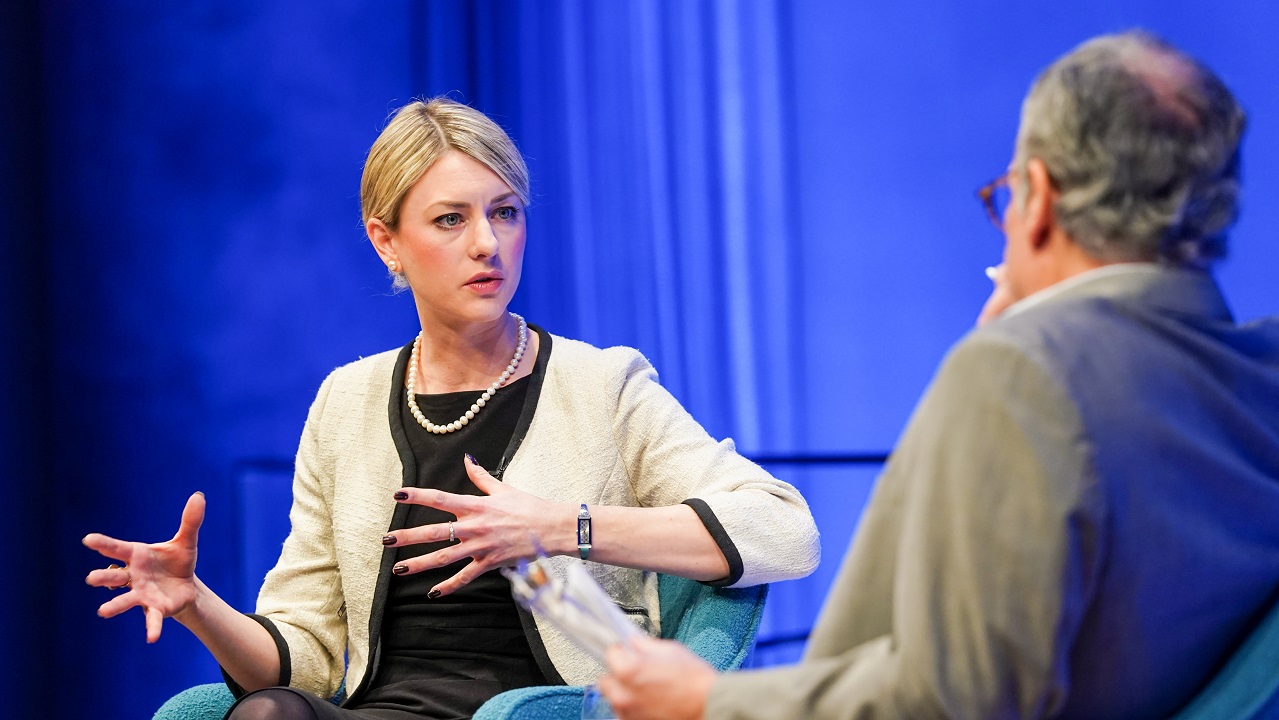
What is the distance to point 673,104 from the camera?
341 centimetres

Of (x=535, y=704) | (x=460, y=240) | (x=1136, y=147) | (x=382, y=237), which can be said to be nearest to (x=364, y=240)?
(x=382, y=237)

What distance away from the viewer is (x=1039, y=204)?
1034mm

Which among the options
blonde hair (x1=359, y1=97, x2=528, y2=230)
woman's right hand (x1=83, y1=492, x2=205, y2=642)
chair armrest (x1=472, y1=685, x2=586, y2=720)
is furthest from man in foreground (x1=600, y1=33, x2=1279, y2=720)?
blonde hair (x1=359, y1=97, x2=528, y2=230)

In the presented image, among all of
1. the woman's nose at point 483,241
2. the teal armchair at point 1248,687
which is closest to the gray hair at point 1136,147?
the teal armchair at point 1248,687

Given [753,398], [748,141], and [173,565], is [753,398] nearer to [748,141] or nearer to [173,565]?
[748,141]

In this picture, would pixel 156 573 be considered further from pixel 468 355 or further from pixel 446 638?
pixel 468 355

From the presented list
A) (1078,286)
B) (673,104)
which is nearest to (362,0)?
(673,104)

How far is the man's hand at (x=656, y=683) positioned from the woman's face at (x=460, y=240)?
1.02m

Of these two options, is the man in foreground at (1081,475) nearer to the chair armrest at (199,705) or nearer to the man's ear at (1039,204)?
the man's ear at (1039,204)

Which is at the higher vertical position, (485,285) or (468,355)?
(485,285)

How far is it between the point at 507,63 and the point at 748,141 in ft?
3.02

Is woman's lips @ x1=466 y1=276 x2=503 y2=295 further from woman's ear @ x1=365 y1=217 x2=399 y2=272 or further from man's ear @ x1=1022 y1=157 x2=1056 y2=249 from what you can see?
man's ear @ x1=1022 y1=157 x2=1056 y2=249

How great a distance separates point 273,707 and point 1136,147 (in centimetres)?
130

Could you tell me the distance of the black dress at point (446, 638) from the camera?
1.84 m
